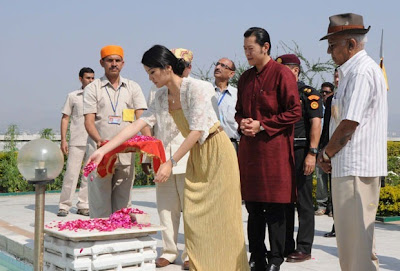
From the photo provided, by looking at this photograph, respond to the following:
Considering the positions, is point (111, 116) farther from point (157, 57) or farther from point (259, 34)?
point (259, 34)

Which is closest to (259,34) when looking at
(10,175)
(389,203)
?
(389,203)

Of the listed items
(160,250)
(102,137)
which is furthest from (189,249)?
(102,137)

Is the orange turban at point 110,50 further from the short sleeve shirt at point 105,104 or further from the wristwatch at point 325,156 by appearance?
the wristwatch at point 325,156

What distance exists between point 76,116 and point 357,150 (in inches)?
267

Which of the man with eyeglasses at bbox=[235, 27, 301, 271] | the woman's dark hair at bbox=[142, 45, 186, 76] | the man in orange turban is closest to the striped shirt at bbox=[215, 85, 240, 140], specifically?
the man in orange turban

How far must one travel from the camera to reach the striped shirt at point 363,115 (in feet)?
13.4

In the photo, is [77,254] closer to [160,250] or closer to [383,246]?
[160,250]

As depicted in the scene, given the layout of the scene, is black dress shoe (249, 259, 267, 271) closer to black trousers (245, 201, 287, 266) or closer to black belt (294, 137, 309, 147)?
black trousers (245, 201, 287, 266)

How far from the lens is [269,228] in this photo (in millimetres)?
5500

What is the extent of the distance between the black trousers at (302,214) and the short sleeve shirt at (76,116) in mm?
4598

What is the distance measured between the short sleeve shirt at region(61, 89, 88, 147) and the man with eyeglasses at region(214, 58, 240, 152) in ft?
8.21

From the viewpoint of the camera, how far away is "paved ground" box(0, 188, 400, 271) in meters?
6.12

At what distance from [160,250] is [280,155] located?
6.53ft

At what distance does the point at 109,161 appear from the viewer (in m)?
6.85
